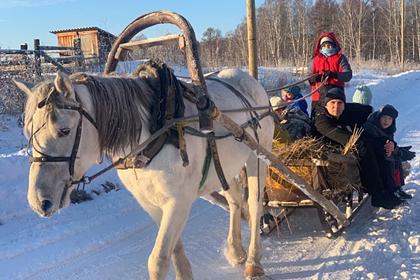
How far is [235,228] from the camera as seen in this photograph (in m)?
4.26

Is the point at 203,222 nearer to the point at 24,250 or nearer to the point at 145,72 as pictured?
the point at 24,250

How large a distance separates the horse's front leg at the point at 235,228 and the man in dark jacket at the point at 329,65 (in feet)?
5.56

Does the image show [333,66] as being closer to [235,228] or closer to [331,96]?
[331,96]

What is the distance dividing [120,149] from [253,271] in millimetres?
1776

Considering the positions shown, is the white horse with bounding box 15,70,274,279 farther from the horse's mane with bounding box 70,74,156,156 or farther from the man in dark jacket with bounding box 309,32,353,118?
the man in dark jacket with bounding box 309,32,353,118

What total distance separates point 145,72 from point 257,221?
188 centimetres

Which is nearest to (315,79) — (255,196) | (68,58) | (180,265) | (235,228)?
(255,196)

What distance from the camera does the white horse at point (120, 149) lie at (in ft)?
7.41

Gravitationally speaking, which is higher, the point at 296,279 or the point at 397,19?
the point at 397,19

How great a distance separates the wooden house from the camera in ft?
55.5

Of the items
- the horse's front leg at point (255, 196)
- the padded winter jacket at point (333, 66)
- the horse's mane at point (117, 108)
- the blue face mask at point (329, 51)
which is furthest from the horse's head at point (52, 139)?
the blue face mask at point (329, 51)

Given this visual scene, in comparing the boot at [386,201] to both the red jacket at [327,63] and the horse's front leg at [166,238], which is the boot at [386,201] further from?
the horse's front leg at [166,238]

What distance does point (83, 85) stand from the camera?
8.21ft

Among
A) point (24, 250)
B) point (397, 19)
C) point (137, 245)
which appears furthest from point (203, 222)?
point (397, 19)
